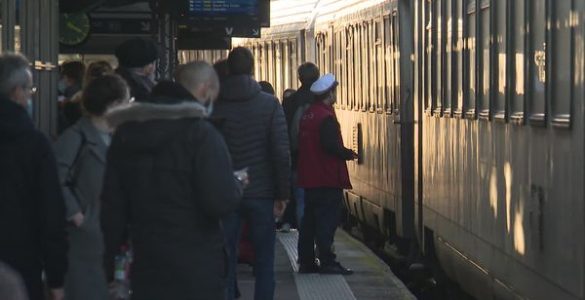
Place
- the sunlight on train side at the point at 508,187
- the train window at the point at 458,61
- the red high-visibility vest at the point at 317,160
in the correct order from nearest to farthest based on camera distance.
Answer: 1. the sunlight on train side at the point at 508,187
2. the train window at the point at 458,61
3. the red high-visibility vest at the point at 317,160

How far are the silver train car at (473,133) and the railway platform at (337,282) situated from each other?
1.67 feet

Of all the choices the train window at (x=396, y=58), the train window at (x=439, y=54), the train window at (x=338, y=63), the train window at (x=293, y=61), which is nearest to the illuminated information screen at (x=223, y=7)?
the train window at (x=338, y=63)

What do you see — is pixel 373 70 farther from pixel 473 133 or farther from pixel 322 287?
pixel 473 133

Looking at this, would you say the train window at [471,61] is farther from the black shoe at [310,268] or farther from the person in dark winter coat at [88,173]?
the person in dark winter coat at [88,173]

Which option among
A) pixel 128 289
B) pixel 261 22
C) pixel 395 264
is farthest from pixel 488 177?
pixel 261 22

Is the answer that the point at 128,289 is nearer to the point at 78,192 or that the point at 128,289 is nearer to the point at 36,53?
the point at 78,192

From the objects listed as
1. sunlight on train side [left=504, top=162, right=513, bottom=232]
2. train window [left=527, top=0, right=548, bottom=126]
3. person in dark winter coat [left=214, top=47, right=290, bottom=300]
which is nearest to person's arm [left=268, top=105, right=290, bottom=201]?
person in dark winter coat [left=214, top=47, right=290, bottom=300]

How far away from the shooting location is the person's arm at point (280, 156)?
1042 cm

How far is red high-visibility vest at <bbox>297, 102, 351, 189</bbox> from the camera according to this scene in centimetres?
1369

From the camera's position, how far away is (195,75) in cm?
780

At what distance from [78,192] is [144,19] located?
1505 centimetres

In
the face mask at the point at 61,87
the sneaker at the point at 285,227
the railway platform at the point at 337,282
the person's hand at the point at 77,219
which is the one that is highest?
the face mask at the point at 61,87

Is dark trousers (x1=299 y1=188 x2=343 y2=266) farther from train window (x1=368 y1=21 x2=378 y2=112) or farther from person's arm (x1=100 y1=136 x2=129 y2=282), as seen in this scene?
person's arm (x1=100 y1=136 x2=129 y2=282)

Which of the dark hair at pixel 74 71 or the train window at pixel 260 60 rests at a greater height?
the train window at pixel 260 60
